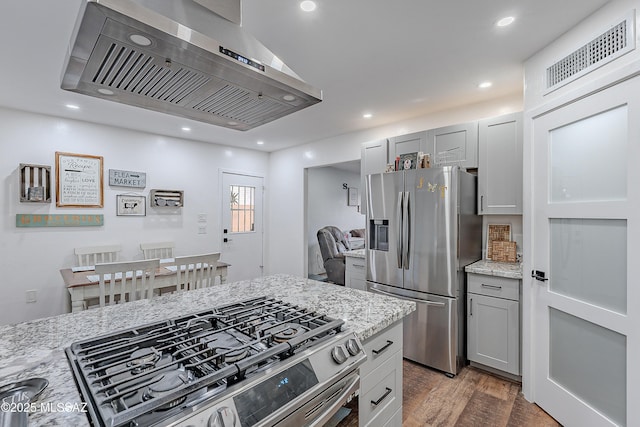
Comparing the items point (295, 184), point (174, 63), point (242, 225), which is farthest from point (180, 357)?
point (242, 225)

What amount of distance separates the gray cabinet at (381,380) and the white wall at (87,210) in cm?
334

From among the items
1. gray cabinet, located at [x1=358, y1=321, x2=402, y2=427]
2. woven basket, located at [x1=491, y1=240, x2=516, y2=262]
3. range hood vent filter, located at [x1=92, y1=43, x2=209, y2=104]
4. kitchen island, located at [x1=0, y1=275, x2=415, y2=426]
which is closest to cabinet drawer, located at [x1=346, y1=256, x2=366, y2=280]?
woven basket, located at [x1=491, y1=240, x2=516, y2=262]

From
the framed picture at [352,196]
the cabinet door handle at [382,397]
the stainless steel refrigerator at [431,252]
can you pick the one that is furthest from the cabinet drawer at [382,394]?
the framed picture at [352,196]

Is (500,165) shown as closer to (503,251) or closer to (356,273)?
(503,251)

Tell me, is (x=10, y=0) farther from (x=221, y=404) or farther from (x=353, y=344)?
(x=353, y=344)

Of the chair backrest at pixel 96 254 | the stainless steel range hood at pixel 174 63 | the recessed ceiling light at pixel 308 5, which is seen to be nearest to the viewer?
the stainless steel range hood at pixel 174 63

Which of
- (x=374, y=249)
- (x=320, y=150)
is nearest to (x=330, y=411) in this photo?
(x=374, y=249)

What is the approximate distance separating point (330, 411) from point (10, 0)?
2.64m

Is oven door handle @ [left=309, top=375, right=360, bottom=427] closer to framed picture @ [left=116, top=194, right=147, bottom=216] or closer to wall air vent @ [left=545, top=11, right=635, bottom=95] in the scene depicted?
wall air vent @ [left=545, top=11, right=635, bottom=95]

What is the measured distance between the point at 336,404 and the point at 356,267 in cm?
278

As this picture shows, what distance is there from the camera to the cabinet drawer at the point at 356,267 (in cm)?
366

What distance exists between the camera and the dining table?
2412 millimetres

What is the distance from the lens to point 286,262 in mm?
5320

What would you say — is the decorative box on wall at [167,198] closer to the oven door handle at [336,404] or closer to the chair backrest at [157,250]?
the chair backrest at [157,250]
